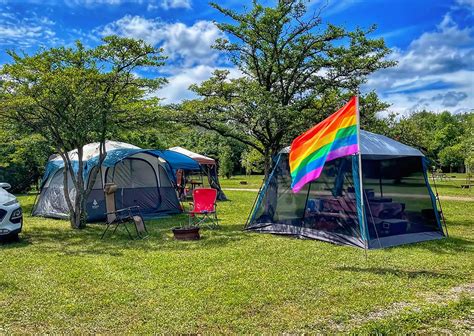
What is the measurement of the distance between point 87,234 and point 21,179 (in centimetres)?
1410

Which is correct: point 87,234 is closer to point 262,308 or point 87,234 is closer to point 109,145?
point 109,145

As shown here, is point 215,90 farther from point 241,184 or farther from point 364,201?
point 241,184

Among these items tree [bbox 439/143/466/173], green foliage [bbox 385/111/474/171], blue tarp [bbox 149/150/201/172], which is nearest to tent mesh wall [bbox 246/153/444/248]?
blue tarp [bbox 149/150/201/172]

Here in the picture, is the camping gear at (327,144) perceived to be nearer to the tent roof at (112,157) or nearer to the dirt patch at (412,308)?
the dirt patch at (412,308)

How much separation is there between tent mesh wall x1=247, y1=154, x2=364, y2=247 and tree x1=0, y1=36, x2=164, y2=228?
3.40 m

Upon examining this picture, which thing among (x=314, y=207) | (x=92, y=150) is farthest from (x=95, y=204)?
(x=314, y=207)

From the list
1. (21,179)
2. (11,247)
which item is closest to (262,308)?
(11,247)

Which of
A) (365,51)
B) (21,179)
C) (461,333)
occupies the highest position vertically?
(365,51)

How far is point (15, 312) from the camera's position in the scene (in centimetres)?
397

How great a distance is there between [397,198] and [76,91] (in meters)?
6.47

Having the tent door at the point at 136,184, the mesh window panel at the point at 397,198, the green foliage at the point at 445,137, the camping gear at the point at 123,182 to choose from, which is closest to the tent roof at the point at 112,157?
the camping gear at the point at 123,182

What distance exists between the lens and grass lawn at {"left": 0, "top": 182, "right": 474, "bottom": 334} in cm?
369

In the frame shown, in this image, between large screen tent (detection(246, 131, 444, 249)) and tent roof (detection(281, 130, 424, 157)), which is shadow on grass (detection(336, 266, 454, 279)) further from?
tent roof (detection(281, 130, 424, 157))

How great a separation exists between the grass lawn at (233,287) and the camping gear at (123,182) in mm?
3002
